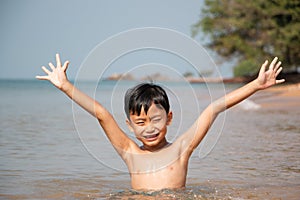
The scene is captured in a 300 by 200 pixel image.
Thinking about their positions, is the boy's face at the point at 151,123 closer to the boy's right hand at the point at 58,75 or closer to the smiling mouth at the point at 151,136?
the smiling mouth at the point at 151,136

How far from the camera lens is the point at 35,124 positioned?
913 cm

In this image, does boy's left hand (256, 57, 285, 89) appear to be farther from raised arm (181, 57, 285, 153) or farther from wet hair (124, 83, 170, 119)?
wet hair (124, 83, 170, 119)

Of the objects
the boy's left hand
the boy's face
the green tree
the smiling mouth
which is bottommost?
the smiling mouth

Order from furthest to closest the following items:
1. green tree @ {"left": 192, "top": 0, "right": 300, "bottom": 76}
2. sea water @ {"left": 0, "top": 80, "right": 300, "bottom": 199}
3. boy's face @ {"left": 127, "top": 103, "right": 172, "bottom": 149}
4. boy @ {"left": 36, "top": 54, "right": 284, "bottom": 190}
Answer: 1. green tree @ {"left": 192, "top": 0, "right": 300, "bottom": 76}
2. sea water @ {"left": 0, "top": 80, "right": 300, "bottom": 199}
3. boy's face @ {"left": 127, "top": 103, "right": 172, "bottom": 149}
4. boy @ {"left": 36, "top": 54, "right": 284, "bottom": 190}

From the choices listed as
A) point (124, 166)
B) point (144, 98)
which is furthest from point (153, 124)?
point (124, 166)

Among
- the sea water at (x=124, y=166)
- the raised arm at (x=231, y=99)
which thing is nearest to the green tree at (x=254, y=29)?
the sea water at (x=124, y=166)

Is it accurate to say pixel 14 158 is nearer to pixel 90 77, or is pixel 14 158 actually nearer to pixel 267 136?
pixel 90 77

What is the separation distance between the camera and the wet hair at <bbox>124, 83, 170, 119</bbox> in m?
3.43

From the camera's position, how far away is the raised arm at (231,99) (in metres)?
3.37

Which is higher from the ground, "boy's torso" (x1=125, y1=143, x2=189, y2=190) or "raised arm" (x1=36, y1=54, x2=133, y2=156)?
"raised arm" (x1=36, y1=54, x2=133, y2=156)

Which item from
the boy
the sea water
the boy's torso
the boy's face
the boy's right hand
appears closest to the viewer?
the boy's right hand

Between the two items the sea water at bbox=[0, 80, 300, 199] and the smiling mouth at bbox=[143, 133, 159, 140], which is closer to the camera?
the smiling mouth at bbox=[143, 133, 159, 140]

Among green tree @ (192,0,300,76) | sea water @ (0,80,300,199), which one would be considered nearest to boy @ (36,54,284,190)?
sea water @ (0,80,300,199)

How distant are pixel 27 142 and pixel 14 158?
1.21m
